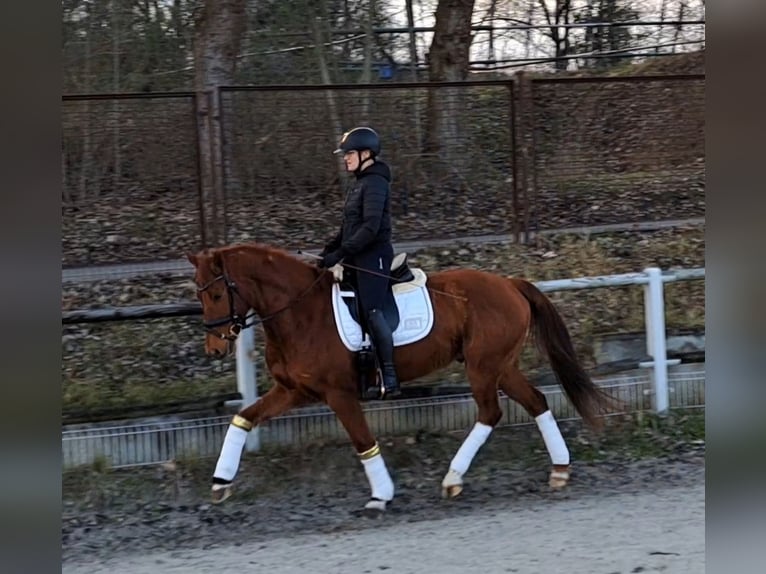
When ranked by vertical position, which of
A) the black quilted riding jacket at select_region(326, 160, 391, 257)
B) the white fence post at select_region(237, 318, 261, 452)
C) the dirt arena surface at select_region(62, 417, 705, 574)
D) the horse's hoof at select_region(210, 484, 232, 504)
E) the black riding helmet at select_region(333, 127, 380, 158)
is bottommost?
the dirt arena surface at select_region(62, 417, 705, 574)

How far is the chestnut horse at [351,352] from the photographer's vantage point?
5918mm

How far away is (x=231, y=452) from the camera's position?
5.92 m

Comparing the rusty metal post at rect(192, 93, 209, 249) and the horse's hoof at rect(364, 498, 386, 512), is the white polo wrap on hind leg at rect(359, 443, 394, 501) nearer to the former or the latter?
the horse's hoof at rect(364, 498, 386, 512)

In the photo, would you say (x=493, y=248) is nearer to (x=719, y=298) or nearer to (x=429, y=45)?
(x=429, y=45)

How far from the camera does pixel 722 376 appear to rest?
285 centimetres

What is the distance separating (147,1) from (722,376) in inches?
361

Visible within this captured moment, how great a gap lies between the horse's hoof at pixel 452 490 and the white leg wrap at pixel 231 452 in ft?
4.72

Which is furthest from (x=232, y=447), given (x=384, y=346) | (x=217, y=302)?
(x=384, y=346)

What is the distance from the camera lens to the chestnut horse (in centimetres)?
592

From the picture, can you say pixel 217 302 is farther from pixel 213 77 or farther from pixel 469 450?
pixel 213 77

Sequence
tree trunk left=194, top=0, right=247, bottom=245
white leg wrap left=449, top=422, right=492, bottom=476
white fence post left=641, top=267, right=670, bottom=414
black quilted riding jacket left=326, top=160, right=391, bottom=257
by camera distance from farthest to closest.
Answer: tree trunk left=194, top=0, right=247, bottom=245 < white fence post left=641, top=267, right=670, bottom=414 < white leg wrap left=449, top=422, right=492, bottom=476 < black quilted riding jacket left=326, top=160, right=391, bottom=257

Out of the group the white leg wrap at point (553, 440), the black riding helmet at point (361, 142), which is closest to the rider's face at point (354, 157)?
the black riding helmet at point (361, 142)

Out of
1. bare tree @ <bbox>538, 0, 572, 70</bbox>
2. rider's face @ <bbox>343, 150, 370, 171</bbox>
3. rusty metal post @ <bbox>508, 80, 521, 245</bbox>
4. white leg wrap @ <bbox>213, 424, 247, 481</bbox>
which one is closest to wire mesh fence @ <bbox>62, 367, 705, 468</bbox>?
white leg wrap @ <bbox>213, 424, 247, 481</bbox>

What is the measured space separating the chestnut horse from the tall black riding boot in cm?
16
